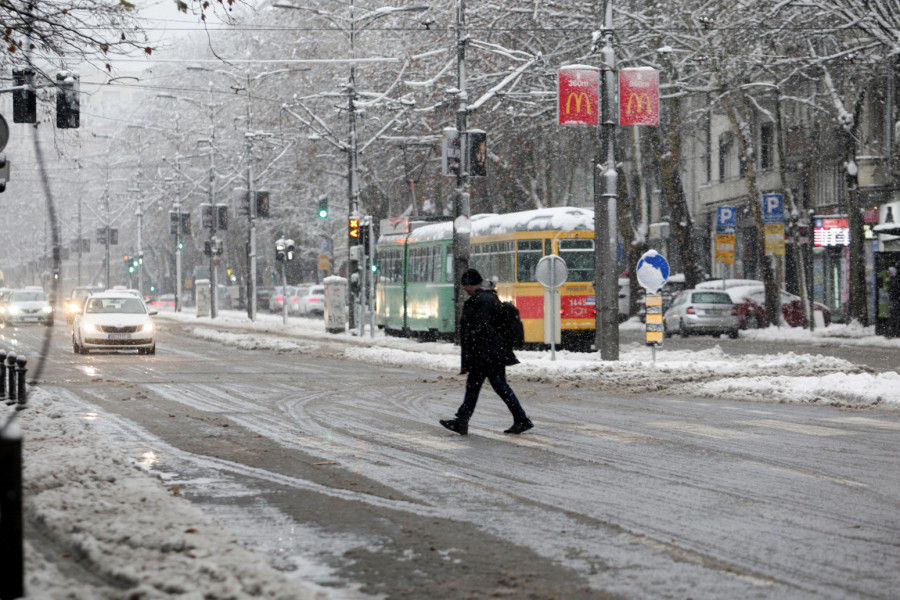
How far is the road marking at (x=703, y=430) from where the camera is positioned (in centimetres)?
1355

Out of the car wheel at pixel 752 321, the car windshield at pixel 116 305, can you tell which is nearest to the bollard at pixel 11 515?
the car windshield at pixel 116 305

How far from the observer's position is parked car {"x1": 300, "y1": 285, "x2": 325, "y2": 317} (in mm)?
70875

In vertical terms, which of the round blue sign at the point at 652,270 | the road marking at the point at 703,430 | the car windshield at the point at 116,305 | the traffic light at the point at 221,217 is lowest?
the road marking at the point at 703,430

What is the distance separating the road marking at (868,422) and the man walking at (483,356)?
12.7ft

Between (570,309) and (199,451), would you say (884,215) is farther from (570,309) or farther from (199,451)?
(199,451)

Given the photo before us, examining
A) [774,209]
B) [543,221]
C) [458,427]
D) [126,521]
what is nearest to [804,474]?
[458,427]

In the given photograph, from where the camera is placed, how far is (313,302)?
71062 mm

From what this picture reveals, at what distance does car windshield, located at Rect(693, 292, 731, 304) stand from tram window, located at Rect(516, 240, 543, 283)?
8.91m

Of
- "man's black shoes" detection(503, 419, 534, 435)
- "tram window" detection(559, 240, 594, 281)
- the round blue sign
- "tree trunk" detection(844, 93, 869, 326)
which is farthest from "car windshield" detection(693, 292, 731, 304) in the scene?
"man's black shoes" detection(503, 419, 534, 435)

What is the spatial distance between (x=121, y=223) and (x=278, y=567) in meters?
97.7

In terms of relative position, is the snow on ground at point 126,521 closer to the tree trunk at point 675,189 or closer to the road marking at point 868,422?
the road marking at point 868,422

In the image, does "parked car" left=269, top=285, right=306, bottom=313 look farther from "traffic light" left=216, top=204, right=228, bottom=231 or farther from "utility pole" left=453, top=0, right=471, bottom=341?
"utility pole" left=453, top=0, right=471, bottom=341

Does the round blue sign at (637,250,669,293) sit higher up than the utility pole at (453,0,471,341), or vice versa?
the utility pole at (453,0,471,341)

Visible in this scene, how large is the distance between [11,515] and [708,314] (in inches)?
1385
